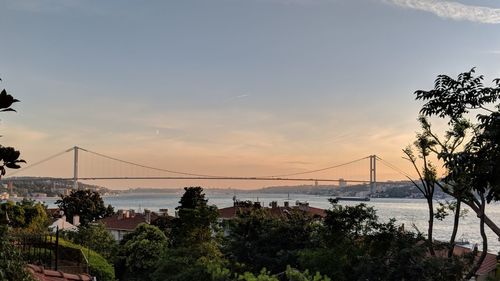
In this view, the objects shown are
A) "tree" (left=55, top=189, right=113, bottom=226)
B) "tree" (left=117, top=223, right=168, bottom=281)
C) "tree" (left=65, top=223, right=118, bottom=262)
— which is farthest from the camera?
"tree" (left=55, top=189, right=113, bottom=226)

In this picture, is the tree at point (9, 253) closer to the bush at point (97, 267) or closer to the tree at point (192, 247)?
the tree at point (192, 247)

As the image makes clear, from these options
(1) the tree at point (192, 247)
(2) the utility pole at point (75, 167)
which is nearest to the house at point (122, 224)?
(1) the tree at point (192, 247)

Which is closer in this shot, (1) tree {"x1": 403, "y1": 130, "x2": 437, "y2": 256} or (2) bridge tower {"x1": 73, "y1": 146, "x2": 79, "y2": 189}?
(1) tree {"x1": 403, "y1": 130, "x2": 437, "y2": 256}

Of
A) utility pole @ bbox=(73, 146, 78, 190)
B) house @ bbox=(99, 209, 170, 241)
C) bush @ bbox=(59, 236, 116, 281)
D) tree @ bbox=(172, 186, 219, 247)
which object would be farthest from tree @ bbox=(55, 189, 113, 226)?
tree @ bbox=(172, 186, 219, 247)

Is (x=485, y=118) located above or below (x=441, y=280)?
above

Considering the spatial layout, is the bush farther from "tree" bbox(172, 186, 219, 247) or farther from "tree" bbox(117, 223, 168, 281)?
"tree" bbox(117, 223, 168, 281)

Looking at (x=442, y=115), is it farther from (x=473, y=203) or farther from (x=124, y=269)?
(x=124, y=269)

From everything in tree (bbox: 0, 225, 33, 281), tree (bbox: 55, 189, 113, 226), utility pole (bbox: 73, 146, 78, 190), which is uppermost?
utility pole (bbox: 73, 146, 78, 190)

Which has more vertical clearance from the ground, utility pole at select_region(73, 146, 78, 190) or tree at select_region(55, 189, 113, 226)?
utility pole at select_region(73, 146, 78, 190)

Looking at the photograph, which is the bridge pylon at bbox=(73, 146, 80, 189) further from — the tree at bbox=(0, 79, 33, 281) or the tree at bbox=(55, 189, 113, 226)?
the tree at bbox=(0, 79, 33, 281)

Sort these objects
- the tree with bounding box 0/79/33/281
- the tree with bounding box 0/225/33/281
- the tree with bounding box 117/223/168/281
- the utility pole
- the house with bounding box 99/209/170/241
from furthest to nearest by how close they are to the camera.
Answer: the utility pole
the house with bounding box 99/209/170/241
the tree with bounding box 117/223/168/281
the tree with bounding box 0/225/33/281
the tree with bounding box 0/79/33/281

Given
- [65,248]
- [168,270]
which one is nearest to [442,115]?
[168,270]
